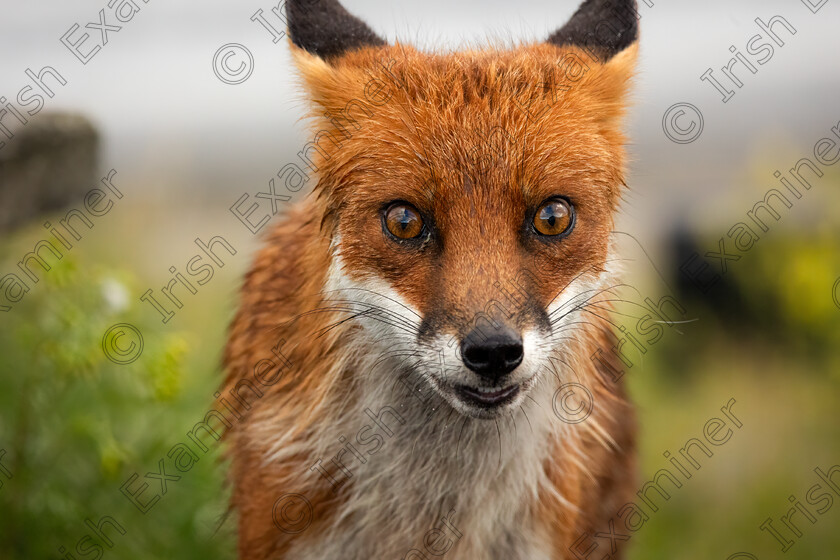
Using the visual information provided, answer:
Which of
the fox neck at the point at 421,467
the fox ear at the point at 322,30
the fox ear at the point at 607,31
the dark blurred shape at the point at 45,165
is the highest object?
the fox ear at the point at 607,31

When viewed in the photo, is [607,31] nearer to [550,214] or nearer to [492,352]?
[550,214]

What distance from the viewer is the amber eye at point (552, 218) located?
12.7ft

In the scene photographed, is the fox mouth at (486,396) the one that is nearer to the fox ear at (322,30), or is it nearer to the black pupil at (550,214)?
the black pupil at (550,214)

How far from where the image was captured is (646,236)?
32.9ft

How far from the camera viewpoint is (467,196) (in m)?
3.77

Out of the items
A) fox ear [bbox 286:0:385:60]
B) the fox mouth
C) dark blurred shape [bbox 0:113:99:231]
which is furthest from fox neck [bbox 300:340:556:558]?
dark blurred shape [bbox 0:113:99:231]

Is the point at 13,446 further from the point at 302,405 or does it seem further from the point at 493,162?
the point at 493,162

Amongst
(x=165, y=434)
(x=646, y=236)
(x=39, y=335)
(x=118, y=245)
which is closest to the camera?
(x=39, y=335)

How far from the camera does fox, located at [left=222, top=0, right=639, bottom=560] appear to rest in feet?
12.4

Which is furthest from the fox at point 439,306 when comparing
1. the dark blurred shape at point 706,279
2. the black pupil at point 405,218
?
the dark blurred shape at point 706,279

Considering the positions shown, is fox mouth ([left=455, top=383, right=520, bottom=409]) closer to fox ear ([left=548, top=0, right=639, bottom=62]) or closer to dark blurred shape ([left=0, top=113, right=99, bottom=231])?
fox ear ([left=548, top=0, right=639, bottom=62])

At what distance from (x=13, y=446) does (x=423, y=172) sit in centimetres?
348

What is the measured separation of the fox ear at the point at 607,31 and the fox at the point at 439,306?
12mm

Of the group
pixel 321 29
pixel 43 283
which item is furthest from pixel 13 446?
pixel 321 29
